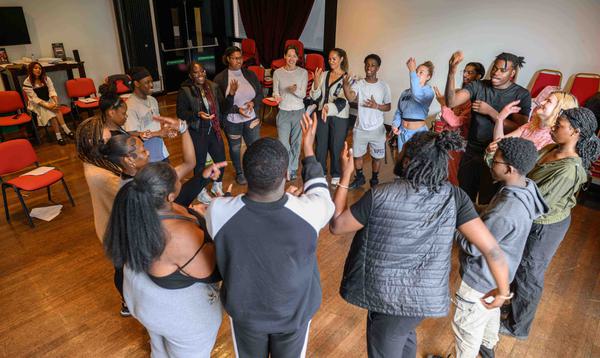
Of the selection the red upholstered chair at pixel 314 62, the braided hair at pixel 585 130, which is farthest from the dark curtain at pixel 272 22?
the braided hair at pixel 585 130

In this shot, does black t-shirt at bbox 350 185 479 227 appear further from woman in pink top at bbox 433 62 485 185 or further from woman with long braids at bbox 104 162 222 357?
woman in pink top at bbox 433 62 485 185

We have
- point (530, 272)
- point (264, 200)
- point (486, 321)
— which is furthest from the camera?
point (530, 272)

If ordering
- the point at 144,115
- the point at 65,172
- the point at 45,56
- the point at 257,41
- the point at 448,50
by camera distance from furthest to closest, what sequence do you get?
the point at 257,41
the point at 45,56
the point at 448,50
the point at 65,172
the point at 144,115

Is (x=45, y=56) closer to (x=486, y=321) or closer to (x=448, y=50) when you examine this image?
(x=448, y=50)

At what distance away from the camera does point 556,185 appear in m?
2.17

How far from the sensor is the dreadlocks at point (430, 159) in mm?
1601

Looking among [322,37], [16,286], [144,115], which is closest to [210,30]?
[322,37]

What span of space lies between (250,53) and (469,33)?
4.20m

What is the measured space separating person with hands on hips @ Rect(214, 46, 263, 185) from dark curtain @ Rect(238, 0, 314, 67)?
11.4 ft

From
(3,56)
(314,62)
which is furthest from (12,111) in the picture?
(314,62)

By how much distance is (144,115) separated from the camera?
3.49 metres

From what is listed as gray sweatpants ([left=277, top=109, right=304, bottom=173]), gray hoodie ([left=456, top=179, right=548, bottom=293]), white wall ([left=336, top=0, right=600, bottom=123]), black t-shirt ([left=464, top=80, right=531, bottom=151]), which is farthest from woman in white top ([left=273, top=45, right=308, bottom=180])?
gray hoodie ([left=456, top=179, right=548, bottom=293])

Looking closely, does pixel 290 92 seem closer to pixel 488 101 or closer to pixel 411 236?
pixel 488 101

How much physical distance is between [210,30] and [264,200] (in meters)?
8.32
